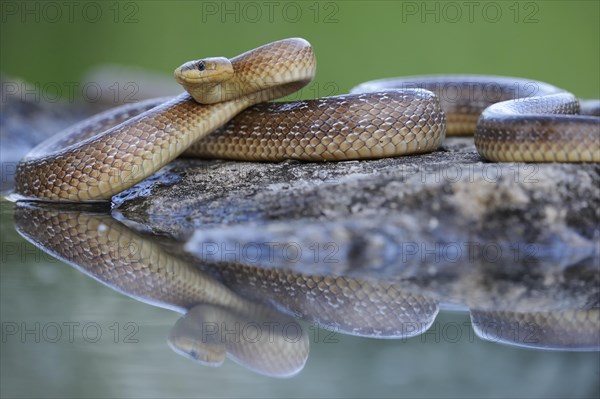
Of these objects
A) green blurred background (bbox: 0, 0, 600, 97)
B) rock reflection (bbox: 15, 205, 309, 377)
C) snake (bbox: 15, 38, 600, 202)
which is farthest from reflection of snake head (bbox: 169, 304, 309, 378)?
green blurred background (bbox: 0, 0, 600, 97)

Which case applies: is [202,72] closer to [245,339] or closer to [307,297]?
[307,297]

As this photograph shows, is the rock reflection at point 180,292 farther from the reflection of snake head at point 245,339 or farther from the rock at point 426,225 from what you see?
the rock at point 426,225

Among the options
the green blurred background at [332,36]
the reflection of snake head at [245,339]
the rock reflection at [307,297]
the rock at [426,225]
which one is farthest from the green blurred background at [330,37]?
the reflection of snake head at [245,339]

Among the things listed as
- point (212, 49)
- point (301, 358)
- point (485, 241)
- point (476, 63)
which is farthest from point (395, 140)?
point (212, 49)

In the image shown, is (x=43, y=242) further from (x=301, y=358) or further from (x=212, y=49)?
(x=212, y=49)

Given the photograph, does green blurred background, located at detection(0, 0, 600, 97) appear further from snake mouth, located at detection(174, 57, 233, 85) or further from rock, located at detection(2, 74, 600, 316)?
rock, located at detection(2, 74, 600, 316)

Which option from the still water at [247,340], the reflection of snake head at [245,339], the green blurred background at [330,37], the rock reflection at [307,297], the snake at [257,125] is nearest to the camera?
the still water at [247,340]

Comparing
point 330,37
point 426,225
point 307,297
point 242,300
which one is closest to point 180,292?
point 242,300
